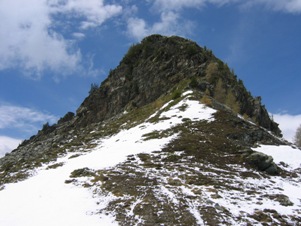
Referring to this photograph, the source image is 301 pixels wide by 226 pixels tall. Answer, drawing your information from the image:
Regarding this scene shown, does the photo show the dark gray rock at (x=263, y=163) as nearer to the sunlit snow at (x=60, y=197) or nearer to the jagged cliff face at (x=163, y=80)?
the sunlit snow at (x=60, y=197)

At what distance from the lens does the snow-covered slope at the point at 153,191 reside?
1445cm

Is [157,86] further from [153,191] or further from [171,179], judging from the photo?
[153,191]

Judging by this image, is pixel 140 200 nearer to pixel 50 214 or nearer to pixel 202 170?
pixel 50 214

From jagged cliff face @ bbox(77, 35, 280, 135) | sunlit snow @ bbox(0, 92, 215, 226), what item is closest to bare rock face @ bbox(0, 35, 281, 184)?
jagged cliff face @ bbox(77, 35, 280, 135)

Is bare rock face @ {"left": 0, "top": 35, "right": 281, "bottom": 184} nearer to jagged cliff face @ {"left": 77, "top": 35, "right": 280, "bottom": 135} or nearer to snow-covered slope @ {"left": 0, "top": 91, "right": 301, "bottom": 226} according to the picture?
jagged cliff face @ {"left": 77, "top": 35, "right": 280, "bottom": 135}

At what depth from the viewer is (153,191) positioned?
17.0 m

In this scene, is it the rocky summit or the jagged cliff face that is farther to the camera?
the jagged cliff face

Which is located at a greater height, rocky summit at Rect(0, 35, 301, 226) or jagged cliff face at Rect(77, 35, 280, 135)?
jagged cliff face at Rect(77, 35, 280, 135)

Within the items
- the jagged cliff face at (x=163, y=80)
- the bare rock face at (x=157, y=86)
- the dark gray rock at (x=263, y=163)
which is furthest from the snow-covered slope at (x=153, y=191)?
the jagged cliff face at (x=163, y=80)

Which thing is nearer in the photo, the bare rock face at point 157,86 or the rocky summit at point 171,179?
the rocky summit at point 171,179

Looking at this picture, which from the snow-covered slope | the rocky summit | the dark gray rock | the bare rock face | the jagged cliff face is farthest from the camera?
the jagged cliff face

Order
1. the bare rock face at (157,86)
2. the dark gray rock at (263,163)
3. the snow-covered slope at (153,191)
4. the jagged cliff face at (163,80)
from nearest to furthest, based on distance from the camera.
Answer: the snow-covered slope at (153,191), the dark gray rock at (263,163), the bare rock face at (157,86), the jagged cliff face at (163,80)

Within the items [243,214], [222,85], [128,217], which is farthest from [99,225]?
[222,85]

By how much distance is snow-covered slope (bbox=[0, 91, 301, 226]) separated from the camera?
14445 mm
